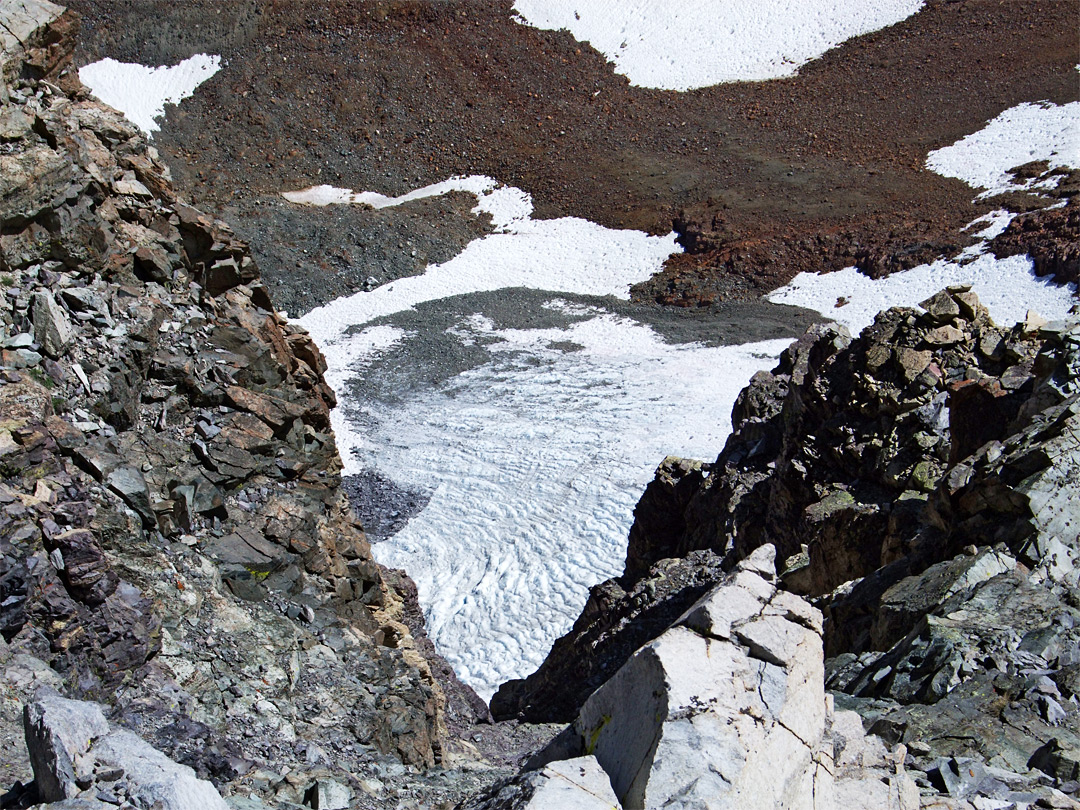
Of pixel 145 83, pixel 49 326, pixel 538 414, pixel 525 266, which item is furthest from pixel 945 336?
pixel 145 83

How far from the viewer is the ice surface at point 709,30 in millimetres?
56000

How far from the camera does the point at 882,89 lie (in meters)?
51.7

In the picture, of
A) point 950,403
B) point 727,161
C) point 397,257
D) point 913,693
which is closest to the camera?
point 913,693

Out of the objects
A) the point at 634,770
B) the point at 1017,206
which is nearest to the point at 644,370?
the point at 1017,206

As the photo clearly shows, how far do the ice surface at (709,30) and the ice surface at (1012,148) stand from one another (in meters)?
13.1

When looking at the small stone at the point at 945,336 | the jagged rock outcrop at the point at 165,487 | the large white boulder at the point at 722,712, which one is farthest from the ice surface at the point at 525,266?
the large white boulder at the point at 722,712

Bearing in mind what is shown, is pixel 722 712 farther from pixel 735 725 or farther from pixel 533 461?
pixel 533 461

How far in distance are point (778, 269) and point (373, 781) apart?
114ft

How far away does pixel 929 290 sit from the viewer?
34719 millimetres

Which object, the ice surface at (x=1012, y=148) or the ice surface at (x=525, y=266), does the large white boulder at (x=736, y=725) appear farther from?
the ice surface at (x=1012, y=148)

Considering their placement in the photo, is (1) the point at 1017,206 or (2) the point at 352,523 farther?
(1) the point at 1017,206

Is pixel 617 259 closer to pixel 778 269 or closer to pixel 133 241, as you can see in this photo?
pixel 778 269

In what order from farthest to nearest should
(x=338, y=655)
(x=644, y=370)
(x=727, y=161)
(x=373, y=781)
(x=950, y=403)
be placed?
(x=727, y=161) < (x=644, y=370) < (x=950, y=403) < (x=338, y=655) < (x=373, y=781)

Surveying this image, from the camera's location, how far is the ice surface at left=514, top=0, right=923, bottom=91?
56.0 metres
